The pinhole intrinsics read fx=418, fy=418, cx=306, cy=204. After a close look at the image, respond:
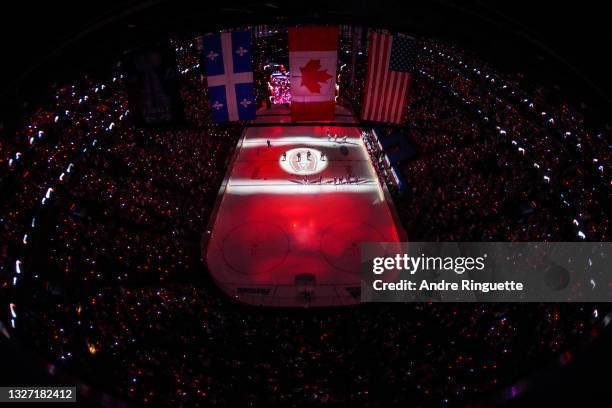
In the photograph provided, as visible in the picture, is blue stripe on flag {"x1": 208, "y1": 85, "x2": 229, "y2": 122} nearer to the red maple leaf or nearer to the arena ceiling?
the red maple leaf

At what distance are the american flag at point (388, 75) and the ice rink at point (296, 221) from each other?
412 centimetres

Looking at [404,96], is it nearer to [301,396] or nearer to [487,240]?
[487,240]

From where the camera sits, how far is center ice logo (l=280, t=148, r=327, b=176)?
14.6m

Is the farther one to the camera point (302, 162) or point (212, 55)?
point (302, 162)

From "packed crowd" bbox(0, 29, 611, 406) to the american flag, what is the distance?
2.24 ft

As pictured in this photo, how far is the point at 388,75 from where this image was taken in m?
8.38

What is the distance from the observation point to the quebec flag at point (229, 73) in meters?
7.91

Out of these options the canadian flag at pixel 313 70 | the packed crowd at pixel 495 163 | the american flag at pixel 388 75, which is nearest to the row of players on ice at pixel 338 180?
the packed crowd at pixel 495 163

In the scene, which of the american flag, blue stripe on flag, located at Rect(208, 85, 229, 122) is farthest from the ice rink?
blue stripe on flag, located at Rect(208, 85, 229, 122)

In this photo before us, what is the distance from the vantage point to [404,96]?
8.52 metres

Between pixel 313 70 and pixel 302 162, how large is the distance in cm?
696

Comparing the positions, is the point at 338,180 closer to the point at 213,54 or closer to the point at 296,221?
the point at 296,221

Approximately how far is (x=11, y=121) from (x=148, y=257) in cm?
412

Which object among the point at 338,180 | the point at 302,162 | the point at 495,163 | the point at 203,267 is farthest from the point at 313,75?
the point at 495,163
